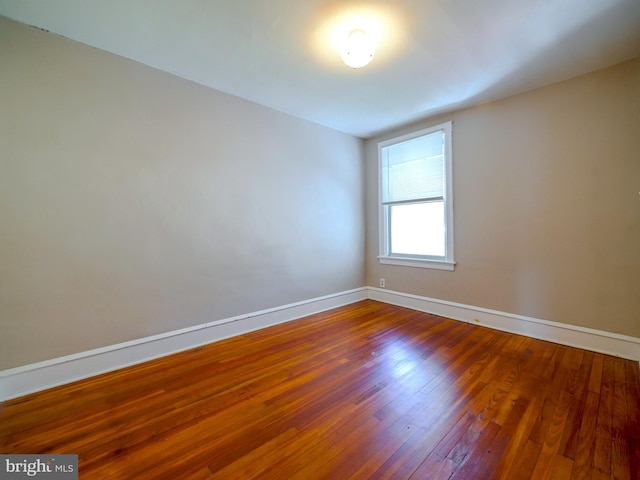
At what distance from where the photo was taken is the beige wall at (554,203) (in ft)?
7.13

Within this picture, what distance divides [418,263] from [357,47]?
2596 mm

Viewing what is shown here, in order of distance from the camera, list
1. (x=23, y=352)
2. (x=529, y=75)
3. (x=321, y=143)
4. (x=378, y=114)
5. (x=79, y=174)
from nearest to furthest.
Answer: (x=23, y=352) → (x=79, y=174) → (x=529, y=75) → (x=378, y=114) → (x=321, y=143)

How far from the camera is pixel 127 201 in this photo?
2.15m

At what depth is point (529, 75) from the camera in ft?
7.75

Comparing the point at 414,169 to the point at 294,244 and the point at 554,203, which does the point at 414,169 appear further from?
the point at 294,244

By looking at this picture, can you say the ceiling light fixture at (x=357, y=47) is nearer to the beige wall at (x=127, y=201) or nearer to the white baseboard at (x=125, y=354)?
the beige wall at (x=127, y=201)

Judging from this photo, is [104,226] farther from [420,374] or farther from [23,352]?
[420,374]

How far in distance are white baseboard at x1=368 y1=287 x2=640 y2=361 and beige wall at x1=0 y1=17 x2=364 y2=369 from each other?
1.73 metres

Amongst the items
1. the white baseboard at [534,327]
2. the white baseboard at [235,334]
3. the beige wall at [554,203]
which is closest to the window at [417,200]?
the beige wall at [554,203]

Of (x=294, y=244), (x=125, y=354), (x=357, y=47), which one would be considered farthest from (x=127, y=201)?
(x=357, y=47)

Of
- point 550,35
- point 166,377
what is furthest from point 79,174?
point 550,35

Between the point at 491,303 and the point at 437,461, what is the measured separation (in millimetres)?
2147

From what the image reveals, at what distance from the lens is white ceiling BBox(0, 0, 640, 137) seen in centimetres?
165

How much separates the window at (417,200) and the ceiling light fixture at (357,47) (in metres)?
1.75
